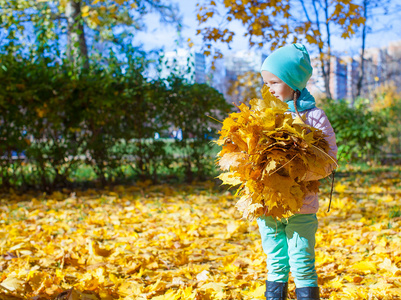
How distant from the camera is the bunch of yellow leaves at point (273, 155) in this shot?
1.67 metres

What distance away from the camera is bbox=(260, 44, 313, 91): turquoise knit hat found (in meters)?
1.92

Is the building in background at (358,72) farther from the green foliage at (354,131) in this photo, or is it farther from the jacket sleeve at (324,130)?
the jacket sleeve at (324,130)

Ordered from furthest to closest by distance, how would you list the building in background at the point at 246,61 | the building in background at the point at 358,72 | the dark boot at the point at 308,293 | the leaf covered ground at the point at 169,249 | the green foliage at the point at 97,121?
the building in background at the point at 358,72 < the building in background at the point at 246,61 < the green foliage at the point at 97,121 < the leaf covered ground at the point at 169,249 < the dark boot at the point at 308,293

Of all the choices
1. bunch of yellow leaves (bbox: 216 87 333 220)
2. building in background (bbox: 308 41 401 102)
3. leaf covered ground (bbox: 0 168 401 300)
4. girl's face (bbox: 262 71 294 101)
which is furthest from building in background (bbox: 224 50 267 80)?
bunch of yellow leaves (bbox: 216 87 333 220)

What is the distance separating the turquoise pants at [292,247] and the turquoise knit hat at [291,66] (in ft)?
2.34

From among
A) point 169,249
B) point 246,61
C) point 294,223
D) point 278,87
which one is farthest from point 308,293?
point 246,61

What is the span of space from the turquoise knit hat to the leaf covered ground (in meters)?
1.30

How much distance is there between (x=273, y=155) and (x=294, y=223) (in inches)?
19.1

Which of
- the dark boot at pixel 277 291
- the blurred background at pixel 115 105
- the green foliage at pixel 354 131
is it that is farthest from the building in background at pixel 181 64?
the dark boot at pixel 277 291

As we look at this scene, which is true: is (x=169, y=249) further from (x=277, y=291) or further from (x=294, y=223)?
(x=294, y=223)

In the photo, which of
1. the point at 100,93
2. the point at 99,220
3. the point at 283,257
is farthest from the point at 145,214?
the point at 283,257

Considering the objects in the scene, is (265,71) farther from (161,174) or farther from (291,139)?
(161,174)

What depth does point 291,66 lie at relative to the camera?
75.5 inches

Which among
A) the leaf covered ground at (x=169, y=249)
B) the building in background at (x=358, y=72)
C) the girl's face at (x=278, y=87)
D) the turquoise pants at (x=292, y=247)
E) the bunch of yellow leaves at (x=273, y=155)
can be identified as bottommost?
the leaf covered ground at (x=169, y=249)
